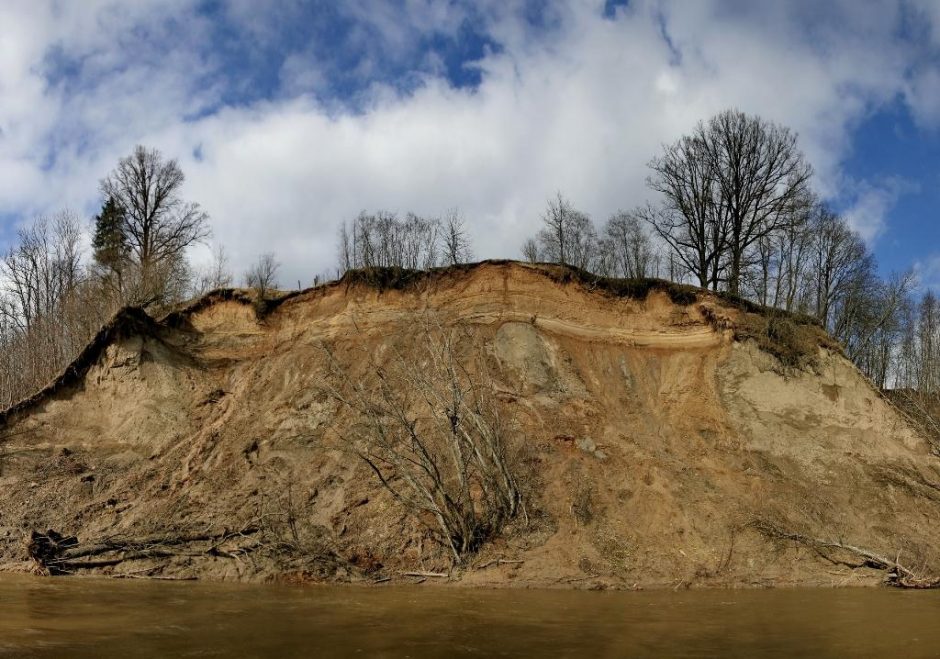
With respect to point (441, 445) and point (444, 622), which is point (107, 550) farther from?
point (444, 622)

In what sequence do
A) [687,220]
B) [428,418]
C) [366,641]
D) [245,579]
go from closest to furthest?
[366,641] → [245,579] → [428,418] → [687,220]

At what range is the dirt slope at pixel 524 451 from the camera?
13648 mm

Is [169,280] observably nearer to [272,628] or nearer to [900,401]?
[272,628]

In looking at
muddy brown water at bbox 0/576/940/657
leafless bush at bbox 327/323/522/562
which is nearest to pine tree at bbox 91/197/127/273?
leafless bush at bbox 327/323/522/562

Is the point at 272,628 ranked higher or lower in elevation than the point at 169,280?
lower

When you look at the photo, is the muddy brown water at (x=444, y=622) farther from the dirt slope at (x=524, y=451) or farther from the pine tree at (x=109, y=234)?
the pine tree at (x=109, y=234)

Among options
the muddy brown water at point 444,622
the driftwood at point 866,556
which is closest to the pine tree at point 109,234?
the muddy brown water at point 444,622

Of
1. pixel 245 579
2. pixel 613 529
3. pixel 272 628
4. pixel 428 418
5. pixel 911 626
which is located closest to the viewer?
pixel 272 628

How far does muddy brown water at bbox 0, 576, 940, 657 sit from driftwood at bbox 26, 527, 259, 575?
3.32 feet

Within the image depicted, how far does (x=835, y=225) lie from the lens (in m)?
33.8

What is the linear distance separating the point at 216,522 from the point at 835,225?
3022cm

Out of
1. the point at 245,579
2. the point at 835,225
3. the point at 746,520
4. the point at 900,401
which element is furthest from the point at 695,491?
the point at 835,225

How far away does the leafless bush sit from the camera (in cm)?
1355

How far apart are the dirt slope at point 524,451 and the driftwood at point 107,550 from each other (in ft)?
0.19
